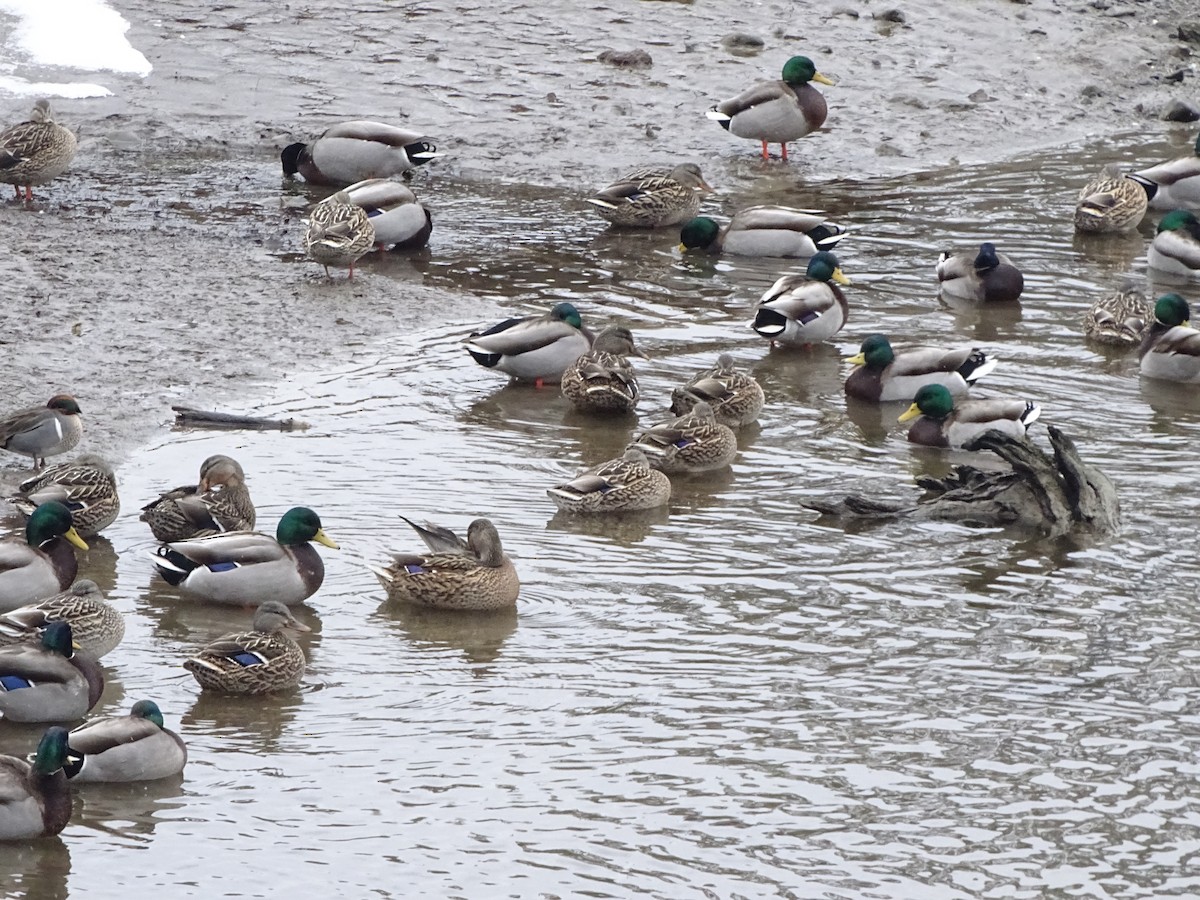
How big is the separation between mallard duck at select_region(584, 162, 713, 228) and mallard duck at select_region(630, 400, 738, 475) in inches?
207

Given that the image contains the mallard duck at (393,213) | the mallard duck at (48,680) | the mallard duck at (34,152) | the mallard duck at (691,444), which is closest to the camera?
the mallard duck at (48,680)

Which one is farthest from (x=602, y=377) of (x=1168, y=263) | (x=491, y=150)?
(x=491, y=150)

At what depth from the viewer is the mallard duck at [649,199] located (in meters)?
16.0

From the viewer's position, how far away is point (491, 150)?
1798cm

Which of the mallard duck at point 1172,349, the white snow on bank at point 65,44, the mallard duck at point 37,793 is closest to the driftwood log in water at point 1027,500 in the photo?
the mallard duck at point 1172,349

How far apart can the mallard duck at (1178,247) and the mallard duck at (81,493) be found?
889cm

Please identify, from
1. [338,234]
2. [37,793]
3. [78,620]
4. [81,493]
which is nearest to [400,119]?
[338,234]

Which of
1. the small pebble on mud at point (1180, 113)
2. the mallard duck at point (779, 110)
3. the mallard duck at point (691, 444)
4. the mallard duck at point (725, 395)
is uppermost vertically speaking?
the small pebble on mud at point (1180, 113)

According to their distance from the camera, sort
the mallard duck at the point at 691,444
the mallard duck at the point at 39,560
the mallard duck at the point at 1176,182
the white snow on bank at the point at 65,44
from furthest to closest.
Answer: the white snow on bank at the point at 65,44
the mallard duck at the point at 1176,182
the mallard duck at the point at 691,444
the mallard duck at the point at 39,560

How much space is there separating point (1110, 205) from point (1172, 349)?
3553mm

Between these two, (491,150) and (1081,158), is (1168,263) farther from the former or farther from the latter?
(491,150)

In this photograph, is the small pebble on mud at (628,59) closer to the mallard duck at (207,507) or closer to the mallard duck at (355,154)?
the mallard duck at (355,154)

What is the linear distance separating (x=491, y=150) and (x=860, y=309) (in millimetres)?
5230

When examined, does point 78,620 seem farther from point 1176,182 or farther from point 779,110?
point 1176,182
